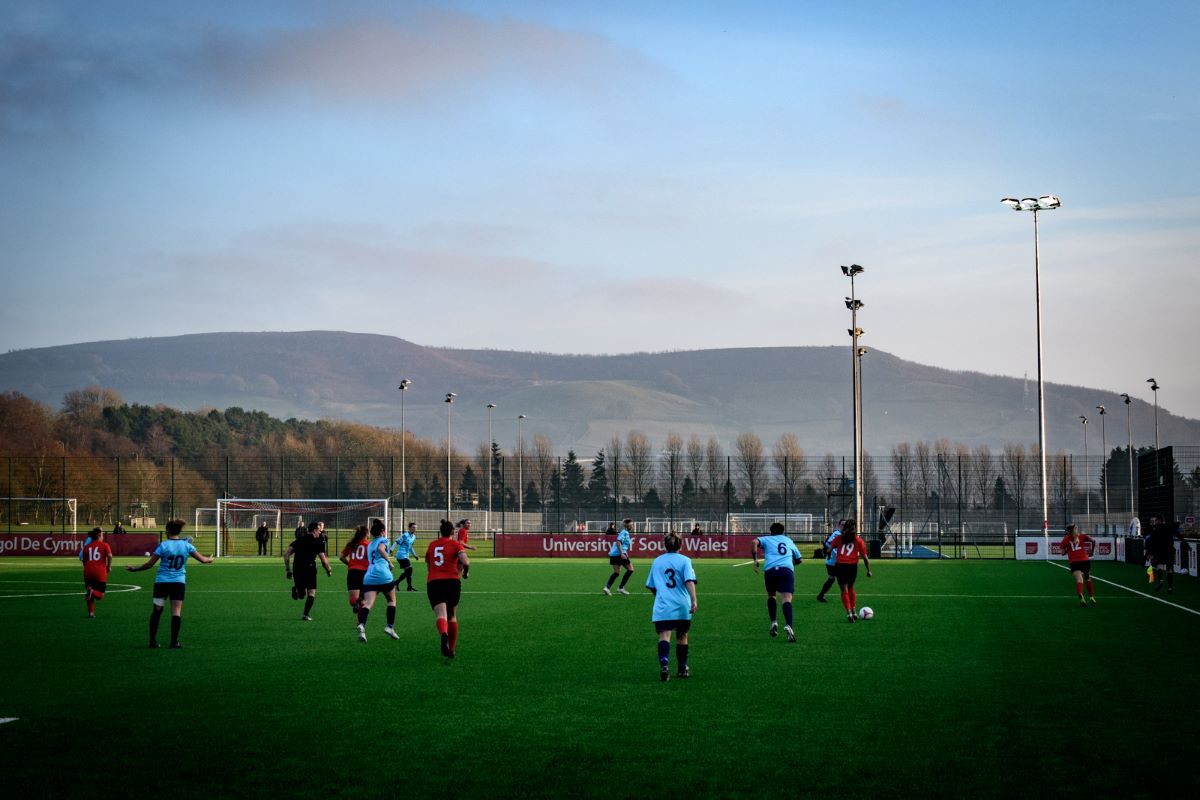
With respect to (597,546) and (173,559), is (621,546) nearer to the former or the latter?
(173,559)

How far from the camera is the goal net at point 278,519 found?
233 ft

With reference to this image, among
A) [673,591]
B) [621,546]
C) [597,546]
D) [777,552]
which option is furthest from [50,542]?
[673,591]

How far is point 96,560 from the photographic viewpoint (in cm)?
2530

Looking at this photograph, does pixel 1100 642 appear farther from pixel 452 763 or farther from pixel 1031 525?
pixel 1031 525

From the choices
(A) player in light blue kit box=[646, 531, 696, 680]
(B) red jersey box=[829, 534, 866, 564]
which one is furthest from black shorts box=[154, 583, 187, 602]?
(B) red jersey box=[829, 534, 866, 564]

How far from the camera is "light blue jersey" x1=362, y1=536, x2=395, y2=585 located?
2050 cm

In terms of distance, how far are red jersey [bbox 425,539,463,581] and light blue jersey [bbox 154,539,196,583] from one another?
13.4ft

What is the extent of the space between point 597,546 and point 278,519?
20.8m

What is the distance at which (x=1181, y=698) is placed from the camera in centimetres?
1377

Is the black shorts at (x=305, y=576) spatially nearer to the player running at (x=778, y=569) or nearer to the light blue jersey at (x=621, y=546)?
the player running at (x=778, y=569)

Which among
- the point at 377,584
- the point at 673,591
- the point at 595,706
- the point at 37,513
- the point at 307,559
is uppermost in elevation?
the point at 673,591

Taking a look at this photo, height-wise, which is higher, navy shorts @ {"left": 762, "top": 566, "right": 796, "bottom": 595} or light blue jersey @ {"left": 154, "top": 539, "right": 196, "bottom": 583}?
light blue jersey @ {"left": 154, "top": 539, "right": 196, "bottom": 583}

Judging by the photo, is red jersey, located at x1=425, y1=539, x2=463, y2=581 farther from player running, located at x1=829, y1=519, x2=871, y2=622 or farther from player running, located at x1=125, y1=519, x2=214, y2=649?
player running, located at x1=829, y1=519, x2=871, y2=622

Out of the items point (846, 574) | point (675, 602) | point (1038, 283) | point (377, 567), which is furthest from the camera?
point (1038, 283)
